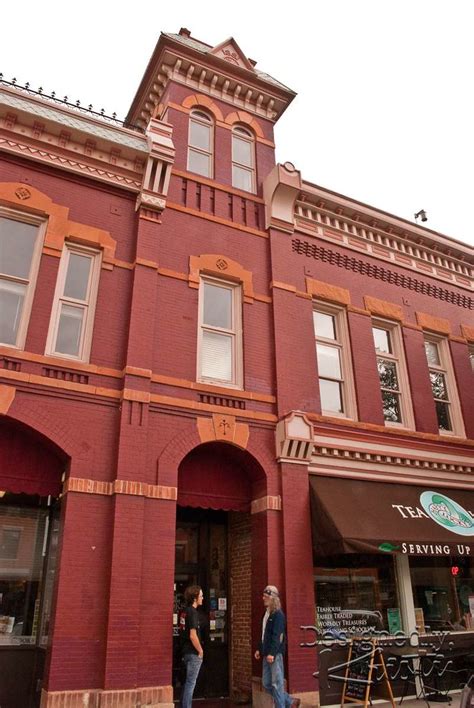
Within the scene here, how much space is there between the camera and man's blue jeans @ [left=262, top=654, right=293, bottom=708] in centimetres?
764

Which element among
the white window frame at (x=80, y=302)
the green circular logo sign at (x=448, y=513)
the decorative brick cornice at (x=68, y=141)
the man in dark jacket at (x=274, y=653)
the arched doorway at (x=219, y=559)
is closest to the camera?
the man in dark jacket at (x=274, y=653)

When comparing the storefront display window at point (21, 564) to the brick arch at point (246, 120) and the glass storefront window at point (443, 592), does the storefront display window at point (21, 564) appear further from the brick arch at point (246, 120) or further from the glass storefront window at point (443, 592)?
the brick arch at point (246, 120)

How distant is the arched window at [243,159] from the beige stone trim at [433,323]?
512 cm

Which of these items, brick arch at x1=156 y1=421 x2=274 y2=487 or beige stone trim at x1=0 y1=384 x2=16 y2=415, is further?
brick arch at x1=156 y1=421 x2=274 y2=487

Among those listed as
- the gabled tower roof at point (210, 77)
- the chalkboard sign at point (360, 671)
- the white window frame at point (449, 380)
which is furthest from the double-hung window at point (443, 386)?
the gabled tower roof at point (210, 77)

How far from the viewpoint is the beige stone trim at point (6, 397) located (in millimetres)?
8031

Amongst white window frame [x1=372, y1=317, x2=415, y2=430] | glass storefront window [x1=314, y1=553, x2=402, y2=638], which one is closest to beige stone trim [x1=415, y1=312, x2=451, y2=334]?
white window frame [x1=372, y1=317, x2=415, y2=430]

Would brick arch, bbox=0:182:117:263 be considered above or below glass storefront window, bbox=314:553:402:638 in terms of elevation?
above

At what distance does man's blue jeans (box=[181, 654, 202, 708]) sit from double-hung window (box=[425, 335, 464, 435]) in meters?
7.73

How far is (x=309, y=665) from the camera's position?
880cm

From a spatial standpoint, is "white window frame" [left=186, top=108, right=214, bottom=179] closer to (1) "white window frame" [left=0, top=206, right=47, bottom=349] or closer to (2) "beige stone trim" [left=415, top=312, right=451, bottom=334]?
(1) "white window frame" [left=0, top=206, right=47, bottom=349]

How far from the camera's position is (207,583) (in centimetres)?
1020

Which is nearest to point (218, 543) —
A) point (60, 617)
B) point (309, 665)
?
point (309, 665)

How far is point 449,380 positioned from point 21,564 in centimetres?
1027
